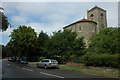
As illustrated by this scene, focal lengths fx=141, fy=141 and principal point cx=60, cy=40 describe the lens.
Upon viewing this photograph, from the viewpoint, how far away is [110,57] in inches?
745

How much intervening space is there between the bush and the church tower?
48555mm

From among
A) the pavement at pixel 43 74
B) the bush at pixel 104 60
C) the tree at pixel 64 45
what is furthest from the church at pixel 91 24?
the pavement at pixel 43 74

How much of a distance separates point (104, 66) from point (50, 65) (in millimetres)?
8231

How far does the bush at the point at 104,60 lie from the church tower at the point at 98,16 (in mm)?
48555

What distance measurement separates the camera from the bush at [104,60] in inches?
714

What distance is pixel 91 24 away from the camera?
60.4 metres

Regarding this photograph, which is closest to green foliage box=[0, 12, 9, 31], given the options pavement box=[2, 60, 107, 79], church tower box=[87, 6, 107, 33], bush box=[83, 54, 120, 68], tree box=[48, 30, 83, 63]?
pavement box=[2, 60, 107, 79]

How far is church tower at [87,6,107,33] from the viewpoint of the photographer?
6925 cm

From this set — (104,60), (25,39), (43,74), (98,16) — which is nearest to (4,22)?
(43,74)

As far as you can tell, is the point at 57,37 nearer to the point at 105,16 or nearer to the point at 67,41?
the point at 67,41

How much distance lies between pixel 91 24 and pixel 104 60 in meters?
42.4

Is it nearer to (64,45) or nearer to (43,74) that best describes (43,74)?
(43,74)

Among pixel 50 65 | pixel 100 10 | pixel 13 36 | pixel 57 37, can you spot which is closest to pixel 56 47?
pixel 57 37

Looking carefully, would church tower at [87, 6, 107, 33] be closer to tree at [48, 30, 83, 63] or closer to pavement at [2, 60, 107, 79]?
tree at [48, 30, 83, 63]
